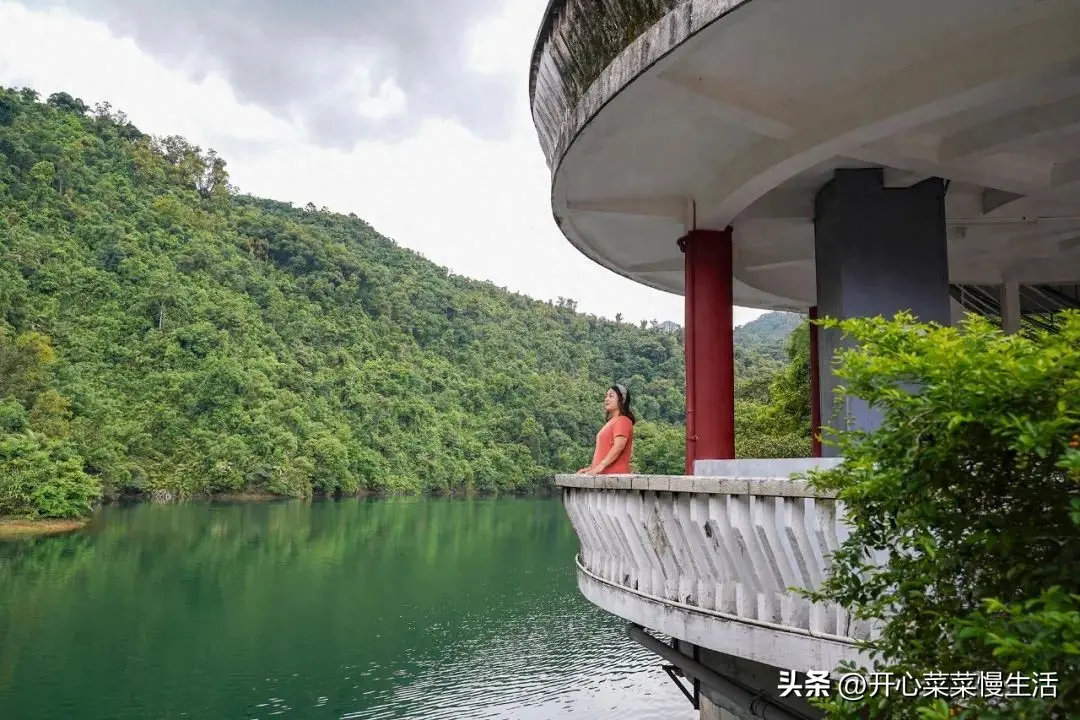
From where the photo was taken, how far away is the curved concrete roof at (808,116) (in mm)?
4227

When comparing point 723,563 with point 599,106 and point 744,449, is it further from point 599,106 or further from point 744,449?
point 744,449

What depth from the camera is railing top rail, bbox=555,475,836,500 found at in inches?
132

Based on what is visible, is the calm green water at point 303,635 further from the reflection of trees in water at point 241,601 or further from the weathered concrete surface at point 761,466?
the weathered concrete surface at point 761,466

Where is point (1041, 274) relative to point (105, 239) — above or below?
below

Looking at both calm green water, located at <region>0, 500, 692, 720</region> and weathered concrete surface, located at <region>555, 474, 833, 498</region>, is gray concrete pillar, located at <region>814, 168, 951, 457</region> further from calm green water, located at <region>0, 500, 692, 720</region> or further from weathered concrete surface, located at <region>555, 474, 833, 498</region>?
calm green water, located at <region>0, 500, 692, 720</region>

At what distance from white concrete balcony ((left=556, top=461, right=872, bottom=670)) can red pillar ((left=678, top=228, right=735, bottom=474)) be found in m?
2.09

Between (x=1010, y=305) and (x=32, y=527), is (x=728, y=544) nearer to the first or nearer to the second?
(x=1010, y=305)

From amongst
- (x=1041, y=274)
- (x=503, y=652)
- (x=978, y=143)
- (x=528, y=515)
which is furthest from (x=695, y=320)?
(x=528, y=515)

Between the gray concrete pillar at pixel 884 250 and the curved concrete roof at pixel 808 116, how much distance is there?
18cm

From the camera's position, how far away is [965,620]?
156 cm

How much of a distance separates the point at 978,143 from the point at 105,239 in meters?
52.9

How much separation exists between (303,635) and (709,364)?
1128 cm

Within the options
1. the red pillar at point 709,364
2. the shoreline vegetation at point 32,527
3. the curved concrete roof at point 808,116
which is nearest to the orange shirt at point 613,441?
the red pillar at point 709,364

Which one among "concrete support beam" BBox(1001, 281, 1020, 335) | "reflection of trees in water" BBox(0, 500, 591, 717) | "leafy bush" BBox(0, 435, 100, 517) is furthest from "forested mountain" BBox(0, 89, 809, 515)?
"concrete support beam" BBox(1001, 281, 1020, 335)
